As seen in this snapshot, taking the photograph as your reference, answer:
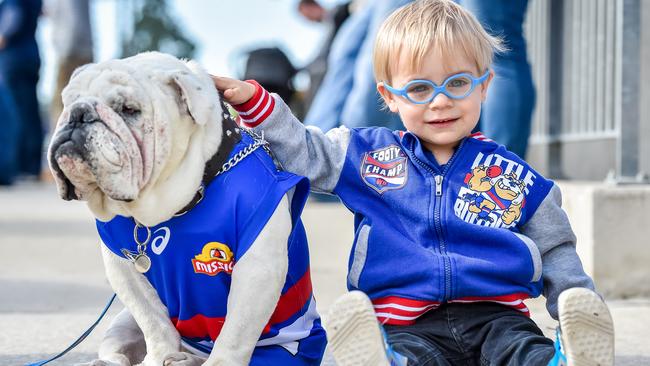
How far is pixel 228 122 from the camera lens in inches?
85.0

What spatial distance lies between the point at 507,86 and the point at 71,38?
7722mm

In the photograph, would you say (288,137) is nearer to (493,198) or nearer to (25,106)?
(493,198)

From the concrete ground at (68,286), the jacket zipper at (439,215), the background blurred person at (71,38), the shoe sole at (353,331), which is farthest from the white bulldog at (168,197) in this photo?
the background blurred person at (71,38)

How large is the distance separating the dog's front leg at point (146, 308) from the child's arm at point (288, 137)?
0.51 meters

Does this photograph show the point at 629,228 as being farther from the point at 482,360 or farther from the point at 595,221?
the point at 482,360

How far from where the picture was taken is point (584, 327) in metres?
1.87

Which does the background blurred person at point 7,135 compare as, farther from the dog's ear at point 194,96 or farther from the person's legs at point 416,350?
the person's legs at point 416,350

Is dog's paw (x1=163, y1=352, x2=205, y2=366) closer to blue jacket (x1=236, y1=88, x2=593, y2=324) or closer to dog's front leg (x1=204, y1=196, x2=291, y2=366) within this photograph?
dog's front leg (x1=204, y1=196, x2=291, y2=366)

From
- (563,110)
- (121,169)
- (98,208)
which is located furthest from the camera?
(563,110)

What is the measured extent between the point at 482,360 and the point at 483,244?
0.31 metres

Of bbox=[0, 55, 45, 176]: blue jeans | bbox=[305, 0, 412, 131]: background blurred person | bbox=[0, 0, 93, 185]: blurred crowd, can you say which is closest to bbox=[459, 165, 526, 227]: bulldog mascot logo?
bbox=[305, 0, 412, 131]: background blurred person

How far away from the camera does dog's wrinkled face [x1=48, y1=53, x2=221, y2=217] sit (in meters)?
1.95

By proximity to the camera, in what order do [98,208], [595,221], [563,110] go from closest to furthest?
[98,208], [595,221], [563,110]

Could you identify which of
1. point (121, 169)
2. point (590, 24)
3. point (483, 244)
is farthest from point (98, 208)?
point (590, 24)
